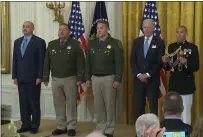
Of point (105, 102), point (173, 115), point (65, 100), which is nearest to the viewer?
point (173, 115)

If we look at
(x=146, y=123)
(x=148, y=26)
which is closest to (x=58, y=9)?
(x=148, y=26)

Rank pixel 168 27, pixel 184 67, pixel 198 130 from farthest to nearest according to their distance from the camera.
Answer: pixel 168 27 → pixel 184 67 → pixel 198 130

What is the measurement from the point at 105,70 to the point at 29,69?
39.7 inches

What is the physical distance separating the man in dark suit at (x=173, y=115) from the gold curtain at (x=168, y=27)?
261 cm

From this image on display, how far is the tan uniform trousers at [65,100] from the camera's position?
191 inches

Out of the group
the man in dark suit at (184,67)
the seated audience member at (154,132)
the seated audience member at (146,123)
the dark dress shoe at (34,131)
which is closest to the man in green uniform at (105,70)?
the man in dark suit at (184,67)

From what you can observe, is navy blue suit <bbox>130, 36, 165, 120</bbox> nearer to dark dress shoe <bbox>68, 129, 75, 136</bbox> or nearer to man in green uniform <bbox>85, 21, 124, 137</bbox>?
man in green uniform <bbox>85, 21, 124, 137</bbox>

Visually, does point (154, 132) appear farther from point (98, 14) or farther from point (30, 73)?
point (98, 14)

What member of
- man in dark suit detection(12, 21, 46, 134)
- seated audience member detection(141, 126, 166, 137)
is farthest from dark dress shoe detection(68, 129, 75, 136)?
seated audience member detection(141, 126, 166, 137)

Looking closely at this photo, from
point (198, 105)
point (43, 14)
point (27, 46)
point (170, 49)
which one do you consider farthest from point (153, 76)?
point (43, 14)

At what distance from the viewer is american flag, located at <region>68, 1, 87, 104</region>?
576 cm

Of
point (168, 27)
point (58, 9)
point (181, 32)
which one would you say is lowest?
point (181, 32)

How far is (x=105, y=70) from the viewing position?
4.68 metres

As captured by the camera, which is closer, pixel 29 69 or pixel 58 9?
pixel 29 69
